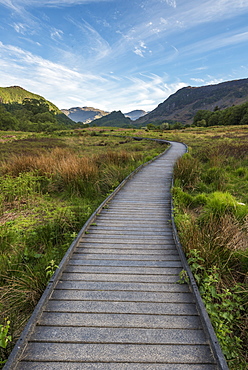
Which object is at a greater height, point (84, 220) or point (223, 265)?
point (223, 265)

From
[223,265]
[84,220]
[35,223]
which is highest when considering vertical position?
[223,265]

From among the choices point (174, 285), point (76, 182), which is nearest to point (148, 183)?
point (76, 182)

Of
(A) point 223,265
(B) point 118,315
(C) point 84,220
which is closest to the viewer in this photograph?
(B) point 118,315

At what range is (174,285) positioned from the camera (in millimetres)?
2697

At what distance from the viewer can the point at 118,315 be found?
223cm

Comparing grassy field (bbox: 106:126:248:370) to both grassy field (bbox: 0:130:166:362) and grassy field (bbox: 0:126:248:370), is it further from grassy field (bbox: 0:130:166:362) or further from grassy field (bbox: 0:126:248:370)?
grassy field (bbox: 0:130:166:362)

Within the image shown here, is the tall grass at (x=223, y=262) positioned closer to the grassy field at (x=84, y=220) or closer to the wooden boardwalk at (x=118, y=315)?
the grassy field at (x=84, y=220)

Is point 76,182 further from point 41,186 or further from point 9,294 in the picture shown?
point 9,294

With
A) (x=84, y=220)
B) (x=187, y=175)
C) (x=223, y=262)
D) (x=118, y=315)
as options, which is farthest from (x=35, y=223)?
(x=187, y=175)

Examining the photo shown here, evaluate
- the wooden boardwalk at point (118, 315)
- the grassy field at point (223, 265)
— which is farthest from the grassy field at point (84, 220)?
the wooden boardwalk at point (118, 315)

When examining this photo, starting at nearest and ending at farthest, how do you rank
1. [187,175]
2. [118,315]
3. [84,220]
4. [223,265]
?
[118,315], [223,265], [84,220], [187,175]

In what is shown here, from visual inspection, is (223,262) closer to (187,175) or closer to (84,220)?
(84,220)

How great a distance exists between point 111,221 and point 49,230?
4.62 feet

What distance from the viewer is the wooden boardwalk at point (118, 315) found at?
5.85ft
